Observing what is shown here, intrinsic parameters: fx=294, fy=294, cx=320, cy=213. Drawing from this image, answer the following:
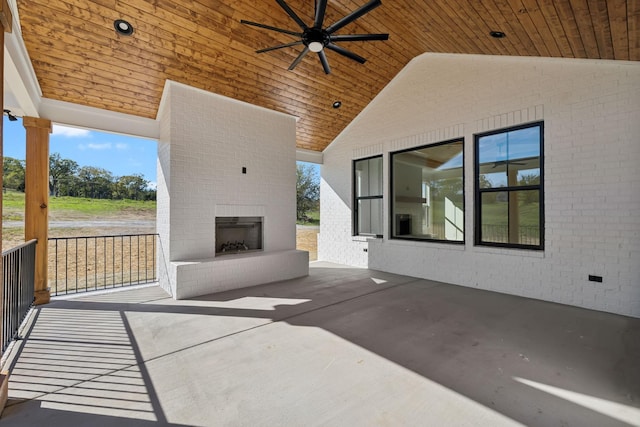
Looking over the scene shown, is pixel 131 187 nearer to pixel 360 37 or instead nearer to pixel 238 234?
pixel 238 234

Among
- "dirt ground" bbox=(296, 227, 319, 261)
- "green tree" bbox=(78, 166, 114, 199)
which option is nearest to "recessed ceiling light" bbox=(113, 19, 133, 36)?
"dirt ground" bbox=(296, 227, 319, 261)

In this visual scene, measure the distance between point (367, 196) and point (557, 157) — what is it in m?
3.68

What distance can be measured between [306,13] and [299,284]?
4283 millimetres

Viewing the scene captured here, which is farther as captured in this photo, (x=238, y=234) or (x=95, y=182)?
(x=95, y=182)

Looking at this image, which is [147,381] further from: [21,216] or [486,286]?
[21,216]

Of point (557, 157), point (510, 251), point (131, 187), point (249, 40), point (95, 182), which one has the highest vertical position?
point (249, 40)

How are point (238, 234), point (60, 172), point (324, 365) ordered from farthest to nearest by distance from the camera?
point (60, 172), point (238, 234), point (324, 365)

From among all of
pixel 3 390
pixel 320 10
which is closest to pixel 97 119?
pixel 320 10

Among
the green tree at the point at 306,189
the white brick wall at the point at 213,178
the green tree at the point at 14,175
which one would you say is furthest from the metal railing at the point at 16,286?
the green tree at the point at 306,189

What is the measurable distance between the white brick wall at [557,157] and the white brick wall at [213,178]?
102 inches

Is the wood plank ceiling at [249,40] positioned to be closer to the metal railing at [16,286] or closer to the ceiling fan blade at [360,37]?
the ceiling fan blade at [360,37]

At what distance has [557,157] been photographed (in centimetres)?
416

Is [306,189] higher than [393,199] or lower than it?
higher

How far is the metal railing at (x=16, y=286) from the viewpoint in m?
2.69
